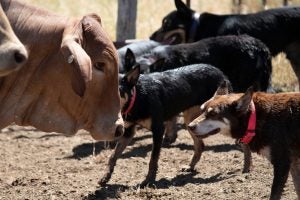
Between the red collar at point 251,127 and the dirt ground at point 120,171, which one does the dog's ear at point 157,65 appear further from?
the red collar at point 251,127

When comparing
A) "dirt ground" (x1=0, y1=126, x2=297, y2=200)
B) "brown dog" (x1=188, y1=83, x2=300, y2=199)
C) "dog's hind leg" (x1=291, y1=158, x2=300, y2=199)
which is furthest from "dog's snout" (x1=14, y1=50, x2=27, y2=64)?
"dog's hind leg" (x1=291, y1=158, x2=300, y2=199)

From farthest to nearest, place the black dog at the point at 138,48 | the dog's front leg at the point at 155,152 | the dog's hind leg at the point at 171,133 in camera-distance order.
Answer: the black dog at the point at 138,48 → the dog's hind leg at the point at 171,133 → the dog's front leg at the point at 155,152

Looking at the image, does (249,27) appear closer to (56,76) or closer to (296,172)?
(296,172)

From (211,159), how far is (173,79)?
1.20 metres

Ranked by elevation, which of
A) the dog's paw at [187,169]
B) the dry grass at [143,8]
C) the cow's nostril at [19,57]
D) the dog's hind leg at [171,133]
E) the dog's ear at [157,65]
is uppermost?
the cow's nostril at [19,57]

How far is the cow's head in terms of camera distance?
4.86 metres

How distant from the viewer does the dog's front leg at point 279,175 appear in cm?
654

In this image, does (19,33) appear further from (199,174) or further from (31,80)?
(199,174)

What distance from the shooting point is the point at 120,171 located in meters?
8.44

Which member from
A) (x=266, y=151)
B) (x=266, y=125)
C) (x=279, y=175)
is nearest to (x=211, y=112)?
(x=266, y=125)

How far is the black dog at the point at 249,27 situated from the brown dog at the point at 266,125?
462cm

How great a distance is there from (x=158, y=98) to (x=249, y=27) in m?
3.58

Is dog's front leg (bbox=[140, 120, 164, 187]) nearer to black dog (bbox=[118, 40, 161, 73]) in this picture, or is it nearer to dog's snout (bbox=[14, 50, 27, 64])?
black dog (bbox=[118, 40, 161, 73])

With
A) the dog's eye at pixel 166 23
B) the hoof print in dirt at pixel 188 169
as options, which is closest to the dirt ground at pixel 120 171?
the hoof print in dirt at pixel 188 169
